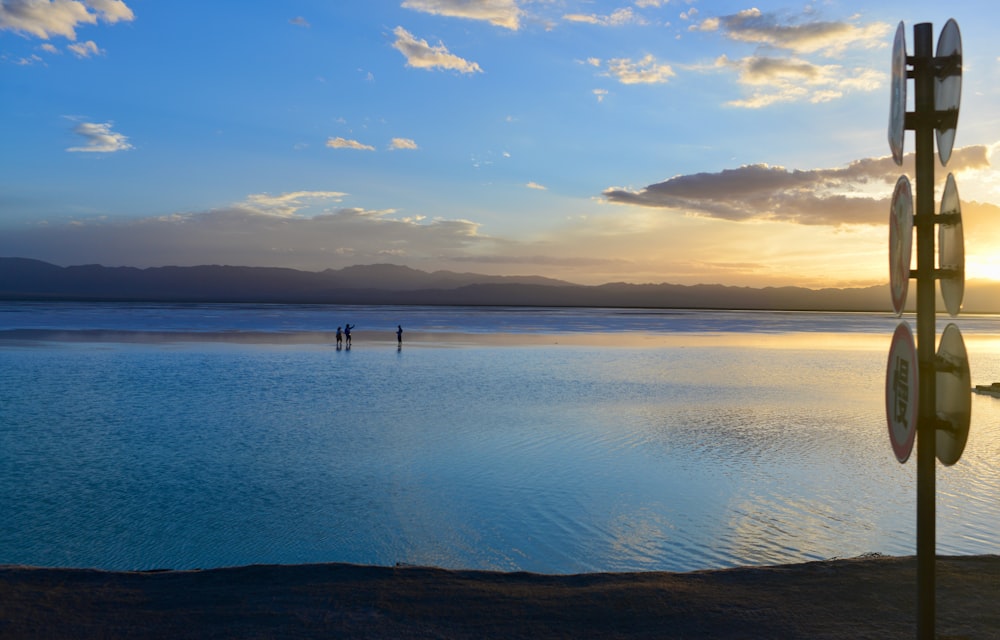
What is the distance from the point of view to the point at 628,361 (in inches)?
1565

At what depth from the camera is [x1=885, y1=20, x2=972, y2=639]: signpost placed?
4871mm

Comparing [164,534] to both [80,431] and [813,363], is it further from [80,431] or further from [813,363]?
[813,363]

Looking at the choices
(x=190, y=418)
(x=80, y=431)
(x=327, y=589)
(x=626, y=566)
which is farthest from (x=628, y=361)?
(x=327, y=589)

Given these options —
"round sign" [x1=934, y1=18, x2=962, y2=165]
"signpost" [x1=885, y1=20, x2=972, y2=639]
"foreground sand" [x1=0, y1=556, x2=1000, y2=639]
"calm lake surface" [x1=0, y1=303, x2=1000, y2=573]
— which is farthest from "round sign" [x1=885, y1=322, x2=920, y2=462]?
"calm lake surface" [x1=0, y1=303, x2=1000, y2=573]

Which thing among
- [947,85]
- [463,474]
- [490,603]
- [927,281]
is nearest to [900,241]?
[927,281]

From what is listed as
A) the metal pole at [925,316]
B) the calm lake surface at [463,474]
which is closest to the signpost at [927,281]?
the metal pole at [925,316]

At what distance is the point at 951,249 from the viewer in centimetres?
508

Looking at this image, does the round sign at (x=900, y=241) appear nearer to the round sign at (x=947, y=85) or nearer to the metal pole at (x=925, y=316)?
the metal pole at (x=925, y=316)

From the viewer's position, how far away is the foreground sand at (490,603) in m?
6.47

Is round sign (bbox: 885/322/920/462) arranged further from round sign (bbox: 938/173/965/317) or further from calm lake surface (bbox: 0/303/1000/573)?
calm lake surface (bbox: 0/303/1000/573)

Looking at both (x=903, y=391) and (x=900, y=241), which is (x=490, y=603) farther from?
(x=900, y=241)

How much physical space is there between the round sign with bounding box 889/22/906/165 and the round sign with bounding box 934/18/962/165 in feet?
0.83

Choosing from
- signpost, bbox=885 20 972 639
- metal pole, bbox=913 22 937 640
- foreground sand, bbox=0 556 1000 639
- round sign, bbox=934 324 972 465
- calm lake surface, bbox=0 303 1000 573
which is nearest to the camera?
round sign, bbox=934 324 972 465

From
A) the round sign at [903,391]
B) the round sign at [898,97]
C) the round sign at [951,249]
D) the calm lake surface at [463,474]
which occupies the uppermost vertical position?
the round sign at [898,97]
